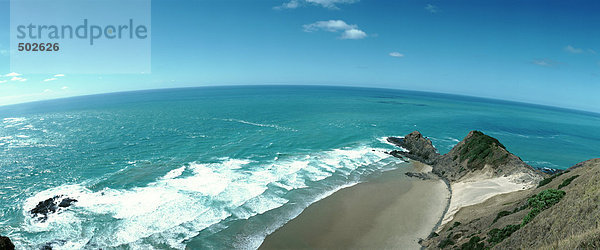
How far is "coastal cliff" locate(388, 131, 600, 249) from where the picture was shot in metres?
15.7

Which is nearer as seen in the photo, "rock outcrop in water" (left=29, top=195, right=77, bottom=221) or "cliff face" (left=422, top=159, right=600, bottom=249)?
"cliff face" (left=422, top=159, right=600, bottom=249)

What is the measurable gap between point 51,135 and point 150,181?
53.8 meters

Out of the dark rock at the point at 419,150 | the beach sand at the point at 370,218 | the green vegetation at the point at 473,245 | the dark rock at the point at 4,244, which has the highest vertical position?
the dark rock at the point at 419,150

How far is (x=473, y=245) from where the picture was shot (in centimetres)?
2127

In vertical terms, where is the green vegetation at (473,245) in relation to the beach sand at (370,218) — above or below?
above

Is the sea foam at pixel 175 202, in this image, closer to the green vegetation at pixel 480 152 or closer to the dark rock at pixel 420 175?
the dark rock at pixel 420 175

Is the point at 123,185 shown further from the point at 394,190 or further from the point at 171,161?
the point at 394,190

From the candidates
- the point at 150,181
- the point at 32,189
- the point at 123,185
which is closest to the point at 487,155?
the point at 150,181

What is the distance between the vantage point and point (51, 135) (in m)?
69.4

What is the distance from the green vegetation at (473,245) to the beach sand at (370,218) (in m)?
5.20

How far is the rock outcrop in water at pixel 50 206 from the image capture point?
3067 cm

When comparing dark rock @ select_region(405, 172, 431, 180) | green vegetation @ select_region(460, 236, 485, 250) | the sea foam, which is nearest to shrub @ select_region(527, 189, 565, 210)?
green vegetation @ select_region(460, 236, 485, 250)

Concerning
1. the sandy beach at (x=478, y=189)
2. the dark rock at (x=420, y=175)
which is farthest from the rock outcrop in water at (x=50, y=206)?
the dark rock at (x=420, y=175)

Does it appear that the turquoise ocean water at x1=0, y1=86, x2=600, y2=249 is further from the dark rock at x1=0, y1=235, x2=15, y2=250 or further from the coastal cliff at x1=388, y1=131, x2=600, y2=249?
the coastal cliff at x1=388, y1=131, x2=600, y2=249
